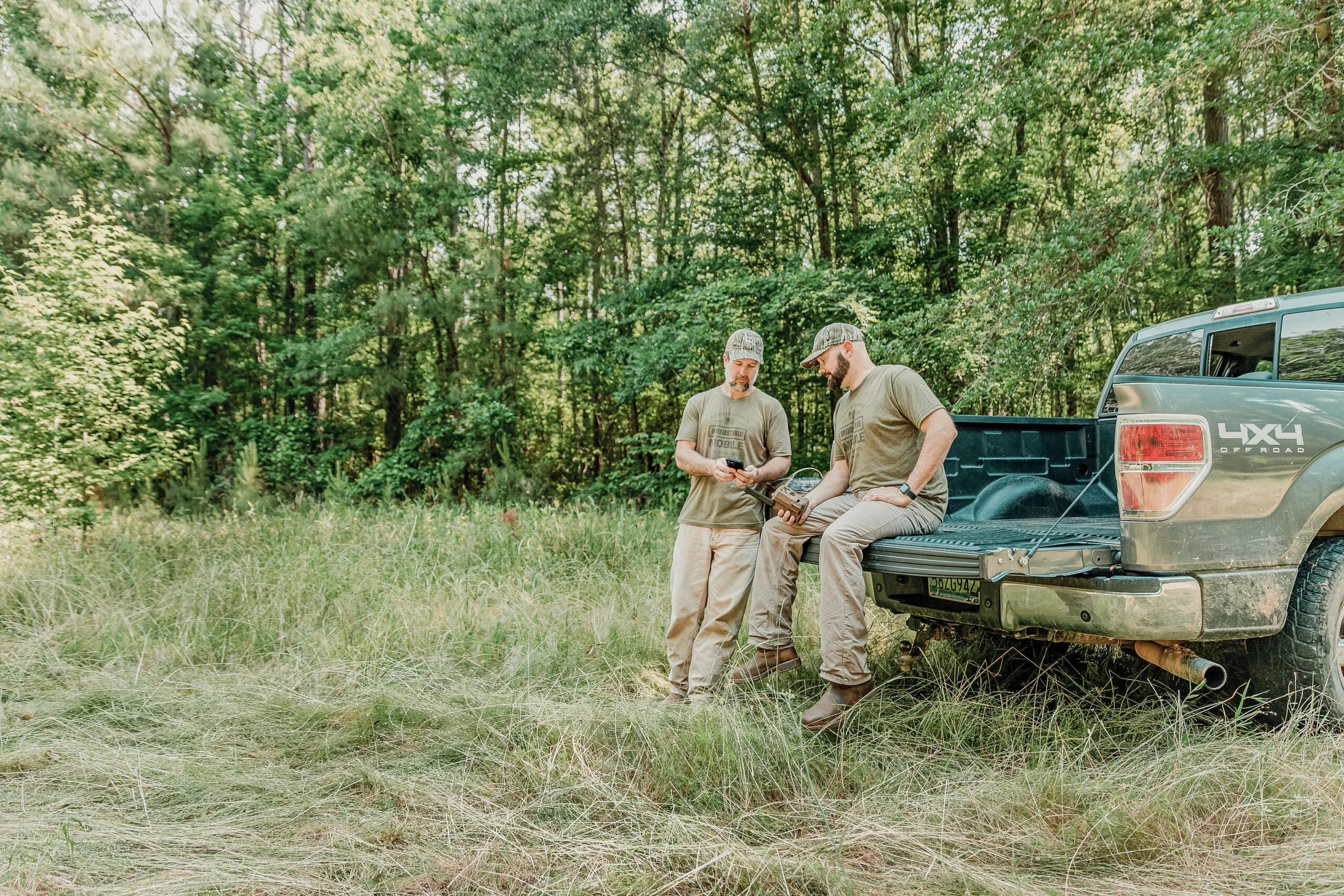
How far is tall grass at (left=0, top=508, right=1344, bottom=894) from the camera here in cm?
246

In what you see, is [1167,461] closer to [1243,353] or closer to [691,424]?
[1243,353]

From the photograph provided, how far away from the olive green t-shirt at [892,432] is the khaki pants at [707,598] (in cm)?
70

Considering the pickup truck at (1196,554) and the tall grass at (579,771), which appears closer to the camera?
the tall grass at (579,771)

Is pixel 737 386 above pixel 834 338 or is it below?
below

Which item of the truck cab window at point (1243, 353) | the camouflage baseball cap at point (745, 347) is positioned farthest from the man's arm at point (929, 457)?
the truck cab window at point (1243, 353)

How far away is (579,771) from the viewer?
313 centimetres

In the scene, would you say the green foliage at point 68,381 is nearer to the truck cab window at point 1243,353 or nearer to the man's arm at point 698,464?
the man's arm at point 698,464

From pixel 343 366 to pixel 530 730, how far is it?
43.0 ft

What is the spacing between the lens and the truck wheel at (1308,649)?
2.96 metres

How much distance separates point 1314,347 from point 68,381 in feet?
30.8

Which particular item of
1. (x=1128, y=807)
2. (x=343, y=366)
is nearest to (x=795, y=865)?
(x=1128, y=807)

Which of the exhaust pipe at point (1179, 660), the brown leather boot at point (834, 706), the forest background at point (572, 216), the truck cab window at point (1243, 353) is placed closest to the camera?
the exhaust pipe at point (1179, 660)

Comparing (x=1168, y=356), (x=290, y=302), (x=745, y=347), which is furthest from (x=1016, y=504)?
(x=290, y=302)

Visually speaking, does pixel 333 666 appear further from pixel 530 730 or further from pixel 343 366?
pixel 343 366
